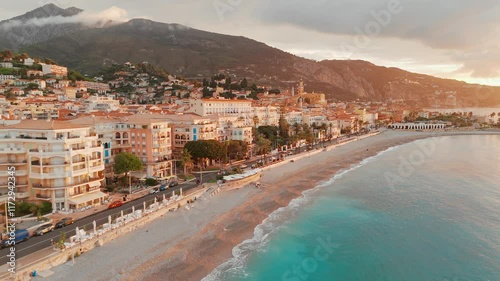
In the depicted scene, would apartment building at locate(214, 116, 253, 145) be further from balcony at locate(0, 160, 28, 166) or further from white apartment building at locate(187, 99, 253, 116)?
balcony at locate(0, 160, 28, 166)

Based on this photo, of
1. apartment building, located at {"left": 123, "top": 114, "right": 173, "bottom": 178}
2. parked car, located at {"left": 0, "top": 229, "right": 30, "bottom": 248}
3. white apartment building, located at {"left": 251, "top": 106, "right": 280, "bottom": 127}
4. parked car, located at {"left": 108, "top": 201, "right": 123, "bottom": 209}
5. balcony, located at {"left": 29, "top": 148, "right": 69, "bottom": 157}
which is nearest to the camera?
parked car, located at {"left": 0, "top": 229, "right": 30, "bottom": 248}

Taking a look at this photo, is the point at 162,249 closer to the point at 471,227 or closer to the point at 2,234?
the point at 2,234

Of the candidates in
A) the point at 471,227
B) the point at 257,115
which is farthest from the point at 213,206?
the point at 257,115

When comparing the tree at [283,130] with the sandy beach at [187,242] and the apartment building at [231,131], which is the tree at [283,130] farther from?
the sandy beach at [187,242]

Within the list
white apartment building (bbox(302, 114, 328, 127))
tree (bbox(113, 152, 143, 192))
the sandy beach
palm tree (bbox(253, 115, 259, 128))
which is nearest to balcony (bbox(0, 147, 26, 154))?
tree (bbox(113, 152, 143, 192))

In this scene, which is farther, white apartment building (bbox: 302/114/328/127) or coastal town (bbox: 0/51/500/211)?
white apartment building (bbox: 302/114/328/127)

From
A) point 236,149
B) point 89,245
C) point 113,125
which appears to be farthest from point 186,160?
point 89,245
